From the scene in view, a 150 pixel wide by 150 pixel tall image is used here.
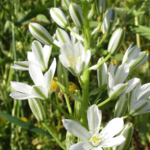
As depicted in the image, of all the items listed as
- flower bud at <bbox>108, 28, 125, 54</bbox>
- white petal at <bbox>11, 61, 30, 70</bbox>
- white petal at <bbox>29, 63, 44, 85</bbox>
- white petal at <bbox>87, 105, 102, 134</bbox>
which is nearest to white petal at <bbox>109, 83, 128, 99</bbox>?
white petal at <bbox>87, 105, 102, 134</bbox>

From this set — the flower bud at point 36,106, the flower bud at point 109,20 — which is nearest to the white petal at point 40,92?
the flower bud at point 36,106

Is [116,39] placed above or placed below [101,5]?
below

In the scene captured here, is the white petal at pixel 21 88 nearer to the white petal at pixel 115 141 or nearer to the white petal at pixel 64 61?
the white petal at pixel 64 61

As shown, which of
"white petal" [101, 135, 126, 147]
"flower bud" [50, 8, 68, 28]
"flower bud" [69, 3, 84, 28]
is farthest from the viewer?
"flower bud" [50, 8, 68, 28]

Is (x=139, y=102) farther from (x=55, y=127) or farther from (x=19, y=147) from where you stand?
(x=19, y=147)

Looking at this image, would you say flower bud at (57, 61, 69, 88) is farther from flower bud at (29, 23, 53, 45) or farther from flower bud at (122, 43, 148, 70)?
flower bud at (122, 43, 148, 70)

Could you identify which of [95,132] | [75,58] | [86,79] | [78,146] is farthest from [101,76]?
[78,146]

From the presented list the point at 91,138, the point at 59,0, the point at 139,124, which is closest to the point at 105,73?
the point at 91,138

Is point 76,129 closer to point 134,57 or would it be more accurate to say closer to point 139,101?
point 139,101
